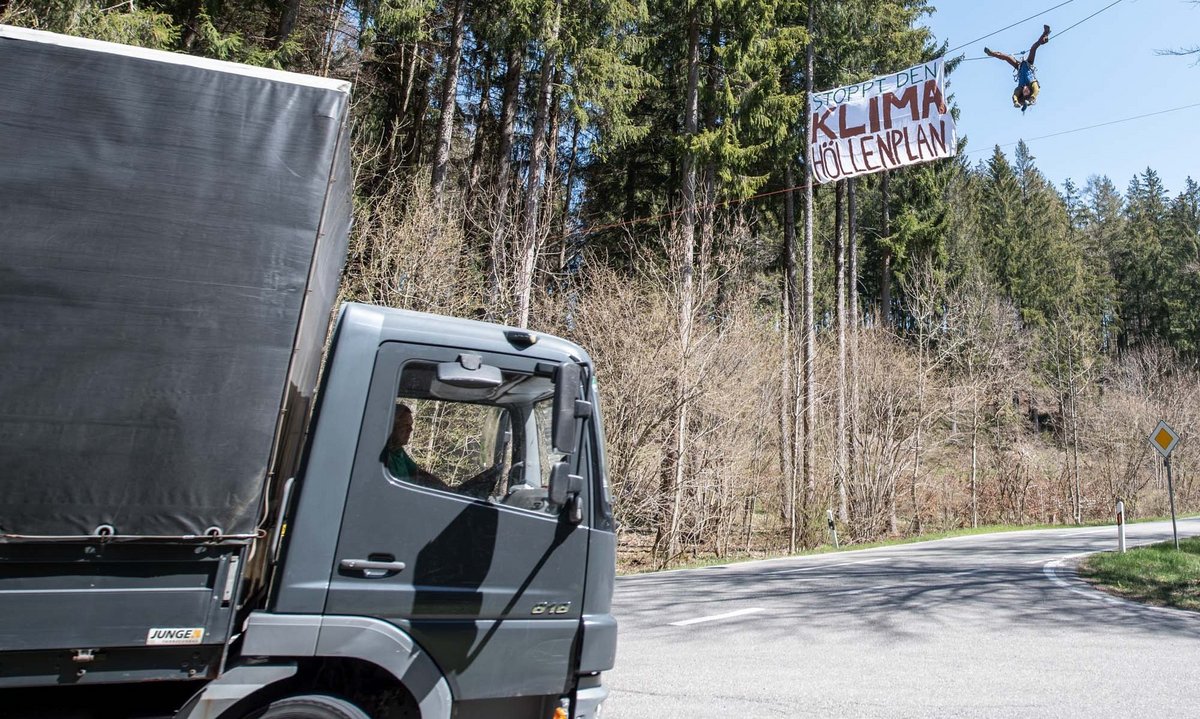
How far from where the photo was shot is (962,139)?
43.6m

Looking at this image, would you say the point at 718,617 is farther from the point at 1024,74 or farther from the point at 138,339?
the point at 1024,74

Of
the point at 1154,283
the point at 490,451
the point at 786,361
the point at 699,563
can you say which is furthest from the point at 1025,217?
the point at 490,451

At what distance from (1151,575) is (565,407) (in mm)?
12502

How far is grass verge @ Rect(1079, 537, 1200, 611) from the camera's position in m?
10.5

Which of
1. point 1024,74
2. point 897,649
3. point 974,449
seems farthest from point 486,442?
point 974,449

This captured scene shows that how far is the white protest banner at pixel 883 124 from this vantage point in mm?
14992

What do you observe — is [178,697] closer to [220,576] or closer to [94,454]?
[220,576]

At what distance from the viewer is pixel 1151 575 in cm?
1184

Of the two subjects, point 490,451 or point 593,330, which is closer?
point 490,451

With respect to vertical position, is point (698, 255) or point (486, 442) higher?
point (698, 255)

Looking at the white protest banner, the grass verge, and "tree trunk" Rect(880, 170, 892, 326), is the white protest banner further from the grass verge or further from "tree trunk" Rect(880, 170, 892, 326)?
"tree trunk" Rect(880, 170, 892, 326)

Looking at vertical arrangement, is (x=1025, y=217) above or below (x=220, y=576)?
above

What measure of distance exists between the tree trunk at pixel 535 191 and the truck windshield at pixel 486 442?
12.7 metres

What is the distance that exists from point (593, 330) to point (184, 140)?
46.4ft
